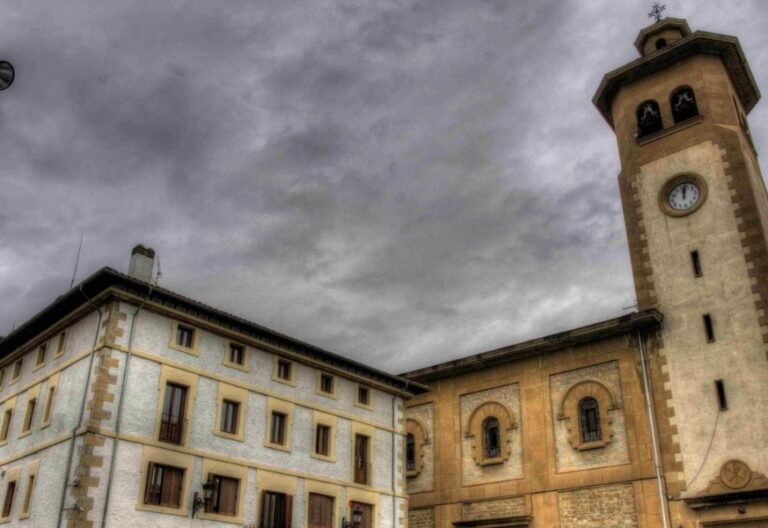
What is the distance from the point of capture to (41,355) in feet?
85.3

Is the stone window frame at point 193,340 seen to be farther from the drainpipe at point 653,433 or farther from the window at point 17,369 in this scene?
the drainpipe at point 653,433

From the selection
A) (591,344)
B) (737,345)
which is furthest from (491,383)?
(737,345)

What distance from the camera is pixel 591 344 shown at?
31438mm

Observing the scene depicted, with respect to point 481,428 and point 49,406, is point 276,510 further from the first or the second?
point 481,428

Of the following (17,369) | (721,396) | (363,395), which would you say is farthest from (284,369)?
(721,396)

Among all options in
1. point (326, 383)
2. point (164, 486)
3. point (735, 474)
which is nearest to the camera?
point (164, 486)

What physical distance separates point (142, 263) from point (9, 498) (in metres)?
8.67

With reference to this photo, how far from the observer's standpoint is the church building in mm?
26750

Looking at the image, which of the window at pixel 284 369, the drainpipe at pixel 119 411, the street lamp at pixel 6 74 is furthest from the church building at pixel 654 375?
the street lamp at pixel 6 74

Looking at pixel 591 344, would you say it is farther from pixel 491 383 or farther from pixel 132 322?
pixel 132 322

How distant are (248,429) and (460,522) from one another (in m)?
12.3

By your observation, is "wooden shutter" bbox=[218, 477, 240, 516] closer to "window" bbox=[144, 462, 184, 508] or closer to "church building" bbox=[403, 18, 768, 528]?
"window" bbox=[144, 462, 184, 508]

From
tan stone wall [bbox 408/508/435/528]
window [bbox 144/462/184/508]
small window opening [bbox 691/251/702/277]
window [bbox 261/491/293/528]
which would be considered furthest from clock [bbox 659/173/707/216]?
window [bbox 144/462/184/508]

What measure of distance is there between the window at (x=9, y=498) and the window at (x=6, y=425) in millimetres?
2301
